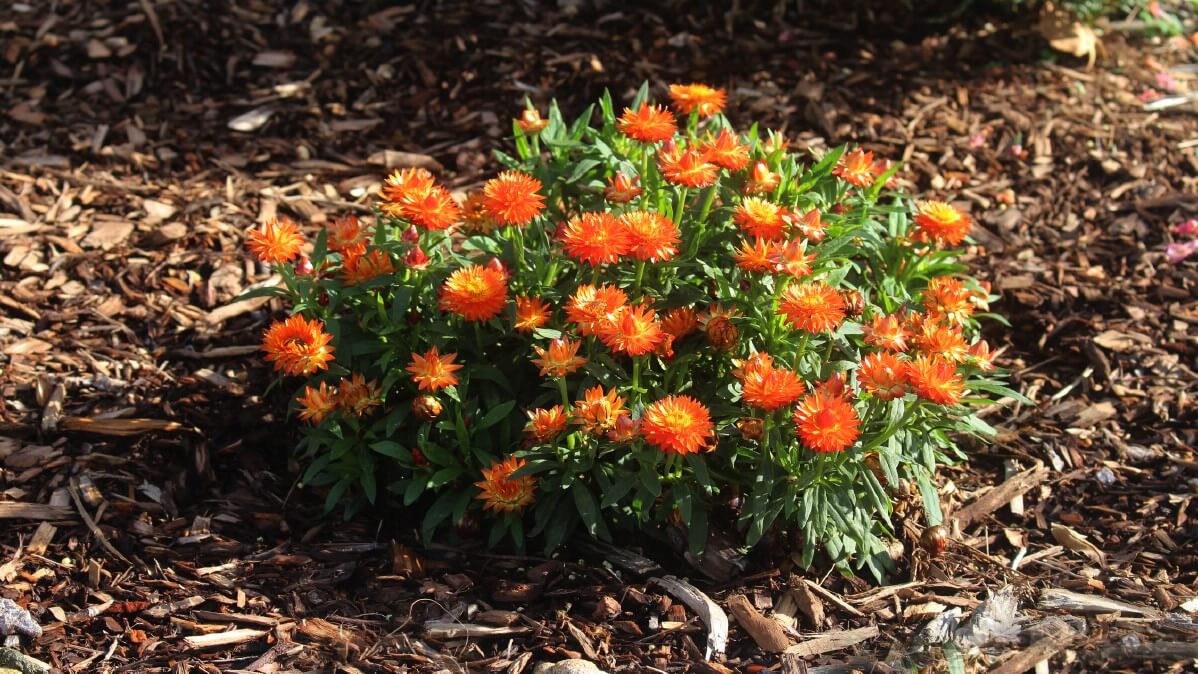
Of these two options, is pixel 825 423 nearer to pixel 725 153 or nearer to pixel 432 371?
pixel 725 153

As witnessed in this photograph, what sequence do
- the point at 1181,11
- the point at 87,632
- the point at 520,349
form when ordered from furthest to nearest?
the point at 1181,11 < the point at 520,349 < the point at 87,632

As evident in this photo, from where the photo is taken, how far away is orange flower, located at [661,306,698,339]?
339 cm

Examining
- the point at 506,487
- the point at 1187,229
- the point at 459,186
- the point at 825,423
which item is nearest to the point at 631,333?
the point at 825,423

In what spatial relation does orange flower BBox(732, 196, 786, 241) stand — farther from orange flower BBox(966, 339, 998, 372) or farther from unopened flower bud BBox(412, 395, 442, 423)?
unopened flower bud BBox(412, 395, 442, 423)

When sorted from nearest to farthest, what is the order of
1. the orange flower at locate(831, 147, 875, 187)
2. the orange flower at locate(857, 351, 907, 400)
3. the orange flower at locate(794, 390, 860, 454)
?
the orange flower at locate(794, 390, 860, 454) < the orange flower at locate(857, 351, 907, 400) < the orange flower at locate(831, 147, 875, 187)

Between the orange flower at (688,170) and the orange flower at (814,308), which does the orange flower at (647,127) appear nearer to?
the orange flower at (688,170)

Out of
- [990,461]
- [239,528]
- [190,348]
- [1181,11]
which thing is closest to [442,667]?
[239,528]

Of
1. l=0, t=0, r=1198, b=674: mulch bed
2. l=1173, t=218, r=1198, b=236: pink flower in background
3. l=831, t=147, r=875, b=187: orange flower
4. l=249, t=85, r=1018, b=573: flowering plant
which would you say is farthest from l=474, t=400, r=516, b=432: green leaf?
l=1173, t=218, r=1198, b=236: pink flower in background

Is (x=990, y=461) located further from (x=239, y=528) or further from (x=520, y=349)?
(x=239, y=528)

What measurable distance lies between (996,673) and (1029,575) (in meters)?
0.73

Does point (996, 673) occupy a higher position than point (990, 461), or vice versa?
point (996, 673)

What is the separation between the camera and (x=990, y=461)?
4.29 meters

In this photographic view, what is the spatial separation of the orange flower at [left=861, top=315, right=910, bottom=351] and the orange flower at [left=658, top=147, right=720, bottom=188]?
2.07 feet

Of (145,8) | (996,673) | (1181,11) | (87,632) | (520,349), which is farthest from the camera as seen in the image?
(1181,11)
